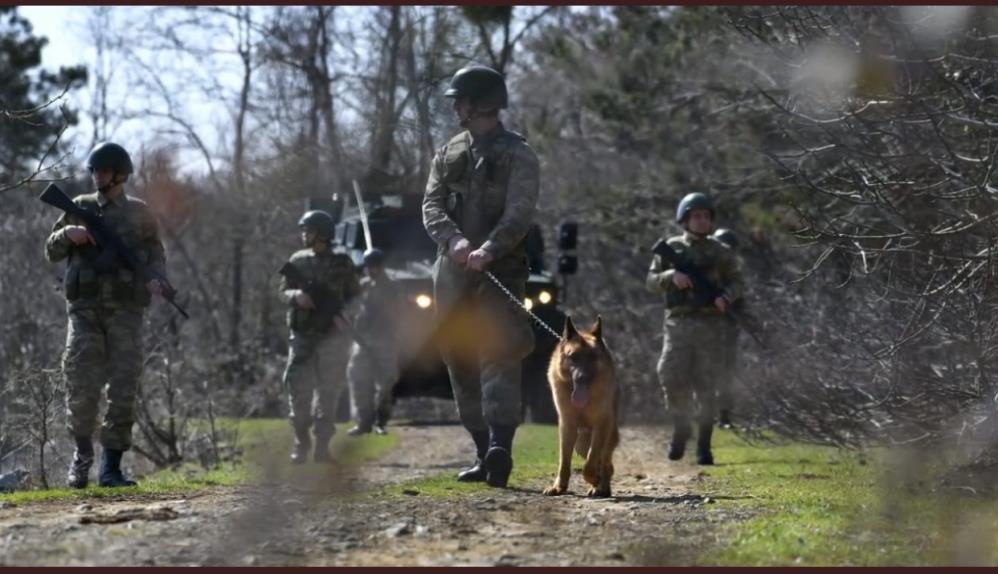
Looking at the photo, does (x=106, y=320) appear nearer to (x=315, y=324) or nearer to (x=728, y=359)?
(x=315, y=324)


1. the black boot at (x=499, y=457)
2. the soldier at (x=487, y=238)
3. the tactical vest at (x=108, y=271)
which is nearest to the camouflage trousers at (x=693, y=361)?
the soldier at (x=487, y=238)

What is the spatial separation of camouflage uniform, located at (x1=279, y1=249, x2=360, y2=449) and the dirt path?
184 inches

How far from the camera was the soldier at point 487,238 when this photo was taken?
35.6 ft

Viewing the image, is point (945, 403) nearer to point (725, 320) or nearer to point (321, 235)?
point (725, 320)

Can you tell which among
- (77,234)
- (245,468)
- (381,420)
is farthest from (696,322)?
(381,420)

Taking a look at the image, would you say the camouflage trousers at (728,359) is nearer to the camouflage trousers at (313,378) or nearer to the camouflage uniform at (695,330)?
the camouflage uniform at (695,330)

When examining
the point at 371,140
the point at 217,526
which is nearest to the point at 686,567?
the point at 217,526

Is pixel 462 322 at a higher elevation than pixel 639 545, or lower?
higher

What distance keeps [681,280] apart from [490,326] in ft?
13.1

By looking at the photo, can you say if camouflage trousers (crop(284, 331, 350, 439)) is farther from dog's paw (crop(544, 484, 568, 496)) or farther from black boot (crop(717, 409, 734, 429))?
dog's paw (crop(544, 484, 568, 496))

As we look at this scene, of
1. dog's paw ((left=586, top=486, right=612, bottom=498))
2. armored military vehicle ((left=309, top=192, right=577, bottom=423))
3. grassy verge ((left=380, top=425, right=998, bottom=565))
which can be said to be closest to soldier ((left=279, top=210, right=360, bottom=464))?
grassy verge ((left=380, top=425, right=998, bottom=565))

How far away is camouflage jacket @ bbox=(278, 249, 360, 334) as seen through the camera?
15.8m

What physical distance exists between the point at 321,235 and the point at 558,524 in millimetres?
7518

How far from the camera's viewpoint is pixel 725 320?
49.6 feet
